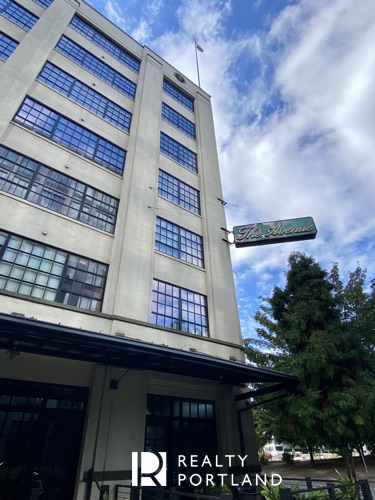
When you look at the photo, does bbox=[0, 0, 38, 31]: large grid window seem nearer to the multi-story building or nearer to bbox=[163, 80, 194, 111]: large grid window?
the multi-story building

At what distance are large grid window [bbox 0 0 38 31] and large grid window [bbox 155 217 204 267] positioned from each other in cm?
1333

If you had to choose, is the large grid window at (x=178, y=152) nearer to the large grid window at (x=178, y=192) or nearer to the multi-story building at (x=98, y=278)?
the multi-story building at (x=98, y=278)

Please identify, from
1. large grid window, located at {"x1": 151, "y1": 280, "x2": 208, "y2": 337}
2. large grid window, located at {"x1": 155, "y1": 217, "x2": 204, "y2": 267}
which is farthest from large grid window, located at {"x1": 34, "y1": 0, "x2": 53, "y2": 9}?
large grid window, located at {"x1": 151, "y1": 280, "x2": 208, "y2": 337}

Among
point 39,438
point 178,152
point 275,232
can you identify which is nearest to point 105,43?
point 178,152

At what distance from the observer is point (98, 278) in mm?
11938

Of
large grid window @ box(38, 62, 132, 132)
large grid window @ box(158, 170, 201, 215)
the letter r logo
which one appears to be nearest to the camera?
the letter r logo

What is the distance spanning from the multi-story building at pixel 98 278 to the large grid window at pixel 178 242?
0.09 meters

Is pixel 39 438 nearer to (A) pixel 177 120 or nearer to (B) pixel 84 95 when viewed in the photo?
(B) pixel 84 95

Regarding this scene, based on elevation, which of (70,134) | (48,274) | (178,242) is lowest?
(48,274)

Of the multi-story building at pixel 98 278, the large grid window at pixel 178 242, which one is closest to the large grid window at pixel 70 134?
the multi-story building at pixel 98 278

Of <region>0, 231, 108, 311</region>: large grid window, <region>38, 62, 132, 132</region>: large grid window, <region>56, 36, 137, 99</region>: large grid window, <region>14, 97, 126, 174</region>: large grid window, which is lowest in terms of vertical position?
<region>0, 231, 108, 311</region>: large grid window

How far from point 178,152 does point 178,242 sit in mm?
7464

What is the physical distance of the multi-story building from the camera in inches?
352

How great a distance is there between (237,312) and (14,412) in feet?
34.2
